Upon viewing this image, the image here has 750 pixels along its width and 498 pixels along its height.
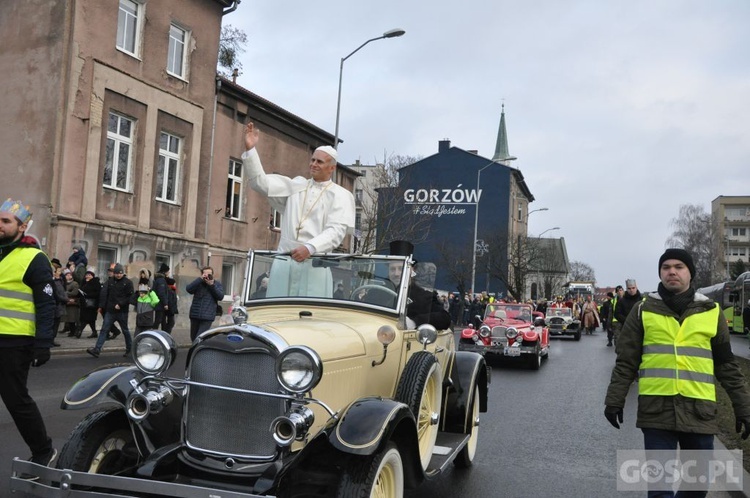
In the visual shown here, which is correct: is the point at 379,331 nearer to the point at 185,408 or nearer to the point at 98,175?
the point at 185,408

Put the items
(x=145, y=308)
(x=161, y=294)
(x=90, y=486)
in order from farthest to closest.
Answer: (x=161, y=294) → (x=145, y=308) → (x=90, y=486)

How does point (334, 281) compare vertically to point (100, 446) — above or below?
above

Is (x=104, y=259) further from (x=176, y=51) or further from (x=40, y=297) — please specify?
(x=40, y=297)

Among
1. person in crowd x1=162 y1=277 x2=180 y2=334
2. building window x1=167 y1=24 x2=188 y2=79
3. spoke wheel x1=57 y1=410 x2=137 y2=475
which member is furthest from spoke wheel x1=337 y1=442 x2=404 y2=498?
building window x1=167 y1=24 x2=188 y2=79

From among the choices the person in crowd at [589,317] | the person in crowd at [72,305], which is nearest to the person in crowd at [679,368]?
the person in crowd at [72,305]

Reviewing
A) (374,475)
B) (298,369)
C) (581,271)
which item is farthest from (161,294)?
(581,271)

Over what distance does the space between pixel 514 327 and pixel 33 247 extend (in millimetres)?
12277

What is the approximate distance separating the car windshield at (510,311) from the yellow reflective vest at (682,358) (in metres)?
13.5

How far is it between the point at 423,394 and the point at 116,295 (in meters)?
10.3

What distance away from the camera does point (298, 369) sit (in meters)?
3.36

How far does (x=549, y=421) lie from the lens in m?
8.96

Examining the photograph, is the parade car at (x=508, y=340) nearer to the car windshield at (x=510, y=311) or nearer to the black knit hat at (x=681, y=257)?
the car windshield at (x=510, y=311)

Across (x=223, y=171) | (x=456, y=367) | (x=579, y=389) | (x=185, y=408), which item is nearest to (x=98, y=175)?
(x=223, y=171)

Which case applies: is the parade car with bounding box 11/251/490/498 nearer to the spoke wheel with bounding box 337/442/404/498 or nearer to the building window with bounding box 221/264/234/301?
the spoke wheel with bounding box 337/442/404/498
